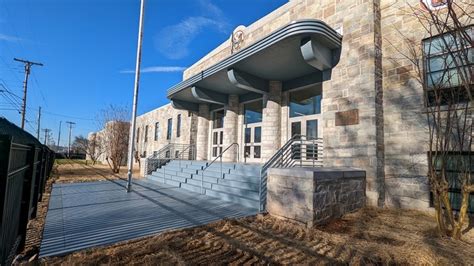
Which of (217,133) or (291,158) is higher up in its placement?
(217,133)

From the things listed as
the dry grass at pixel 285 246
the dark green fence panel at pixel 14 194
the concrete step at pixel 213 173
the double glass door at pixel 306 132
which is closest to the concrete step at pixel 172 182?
the concrete step at pixel 213 173

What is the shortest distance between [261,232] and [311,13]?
8.08 m

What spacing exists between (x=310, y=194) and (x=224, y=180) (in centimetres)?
369

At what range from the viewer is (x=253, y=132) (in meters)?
11.9

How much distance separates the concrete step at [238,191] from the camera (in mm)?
6649

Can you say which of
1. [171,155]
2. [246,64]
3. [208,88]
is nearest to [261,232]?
[246,64]

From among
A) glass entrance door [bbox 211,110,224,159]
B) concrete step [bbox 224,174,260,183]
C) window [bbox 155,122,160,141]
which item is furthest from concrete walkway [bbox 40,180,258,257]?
window [bbox 155,122,160,141]

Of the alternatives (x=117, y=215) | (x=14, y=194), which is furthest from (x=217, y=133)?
(x=14, y=194)

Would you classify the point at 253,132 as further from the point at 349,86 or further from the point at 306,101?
the point at 349,86

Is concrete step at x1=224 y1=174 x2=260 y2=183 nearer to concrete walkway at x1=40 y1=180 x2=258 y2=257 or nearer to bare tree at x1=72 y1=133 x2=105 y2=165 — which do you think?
concrete walkway at x1=40 y1=180 x2=258 y2=257

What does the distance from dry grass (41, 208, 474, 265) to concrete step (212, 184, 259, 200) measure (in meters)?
1.51

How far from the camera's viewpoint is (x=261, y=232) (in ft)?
14.6

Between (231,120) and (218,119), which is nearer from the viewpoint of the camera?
(231,120)

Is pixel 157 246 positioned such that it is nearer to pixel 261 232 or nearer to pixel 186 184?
pixel 261 232
